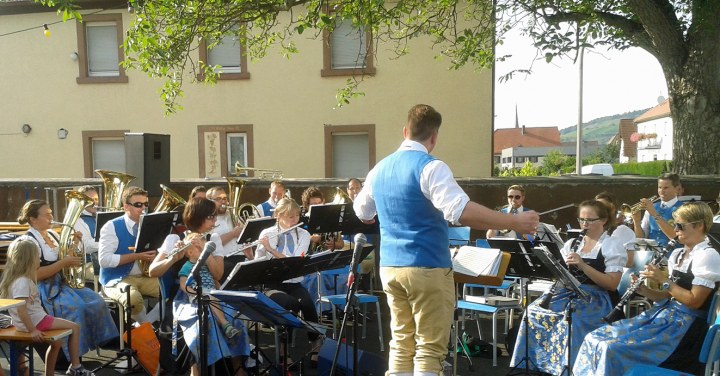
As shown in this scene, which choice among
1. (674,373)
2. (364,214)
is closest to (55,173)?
(364,214)

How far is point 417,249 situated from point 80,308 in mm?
3409

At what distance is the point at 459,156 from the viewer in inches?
547

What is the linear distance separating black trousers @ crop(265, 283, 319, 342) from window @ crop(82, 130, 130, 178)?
998 centimetres

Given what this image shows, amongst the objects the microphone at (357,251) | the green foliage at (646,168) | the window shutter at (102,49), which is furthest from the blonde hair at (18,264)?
the green foliage at (646,168)

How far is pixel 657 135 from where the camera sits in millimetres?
65938

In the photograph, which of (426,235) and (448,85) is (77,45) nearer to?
(448,85)

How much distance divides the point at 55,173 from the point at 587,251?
13371 millimetres

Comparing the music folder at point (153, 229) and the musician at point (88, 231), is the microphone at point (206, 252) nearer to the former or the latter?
the music folder at point (153, 229)

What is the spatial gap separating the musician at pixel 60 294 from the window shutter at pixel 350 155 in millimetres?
9091

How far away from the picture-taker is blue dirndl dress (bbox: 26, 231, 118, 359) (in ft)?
18.0

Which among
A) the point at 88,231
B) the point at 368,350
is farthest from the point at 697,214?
the point at 88,231

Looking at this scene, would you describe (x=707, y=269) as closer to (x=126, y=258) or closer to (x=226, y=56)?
(x=126, y=258)

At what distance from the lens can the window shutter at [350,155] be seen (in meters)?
14.4

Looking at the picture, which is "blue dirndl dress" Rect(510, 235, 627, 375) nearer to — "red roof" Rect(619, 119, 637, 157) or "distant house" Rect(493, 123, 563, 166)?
"red roof" Rect(619, 119, 637, 157)
